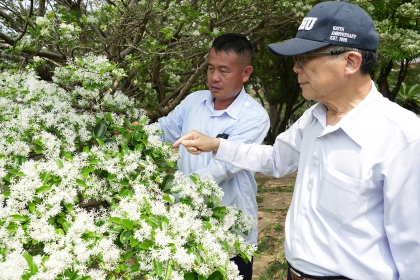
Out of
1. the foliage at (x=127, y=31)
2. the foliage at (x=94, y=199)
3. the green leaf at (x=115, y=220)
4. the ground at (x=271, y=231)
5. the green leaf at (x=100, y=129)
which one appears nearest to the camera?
the foliage at (x=94, y=199)

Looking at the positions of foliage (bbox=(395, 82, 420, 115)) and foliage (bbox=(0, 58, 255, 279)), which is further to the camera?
foliage (bbox=(395, 82, 420, 115))

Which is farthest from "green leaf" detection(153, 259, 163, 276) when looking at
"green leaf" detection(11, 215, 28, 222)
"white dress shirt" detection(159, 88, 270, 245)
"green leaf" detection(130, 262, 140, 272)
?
"white dress shirt" detection(159, 88, 270, 245)

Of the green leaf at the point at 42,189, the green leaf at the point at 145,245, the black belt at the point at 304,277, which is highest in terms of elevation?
the green leaf at the point at 42,189

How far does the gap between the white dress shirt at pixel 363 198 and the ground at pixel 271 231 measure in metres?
1.34

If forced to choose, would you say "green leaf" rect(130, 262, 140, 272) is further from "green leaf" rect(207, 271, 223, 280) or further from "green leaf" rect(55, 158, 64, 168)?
"green leaf" rect(55, 158, 64, 168)

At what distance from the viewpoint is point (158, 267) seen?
124 cm

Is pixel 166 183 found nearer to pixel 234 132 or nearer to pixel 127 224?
pixel 127 224

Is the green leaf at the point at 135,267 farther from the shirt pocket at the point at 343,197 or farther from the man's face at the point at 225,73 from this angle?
the man's face at the point at 225,73

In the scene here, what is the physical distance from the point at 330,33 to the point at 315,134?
1.68 feet

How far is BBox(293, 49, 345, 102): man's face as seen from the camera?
159 centimetres

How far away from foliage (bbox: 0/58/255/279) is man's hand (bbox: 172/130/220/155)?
12 centimetres

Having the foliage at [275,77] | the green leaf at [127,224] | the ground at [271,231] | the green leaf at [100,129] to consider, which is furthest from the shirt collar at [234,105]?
the foliage at [275,77]

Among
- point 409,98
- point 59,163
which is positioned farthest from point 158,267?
point 409,98

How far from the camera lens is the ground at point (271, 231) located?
15.4 feet
